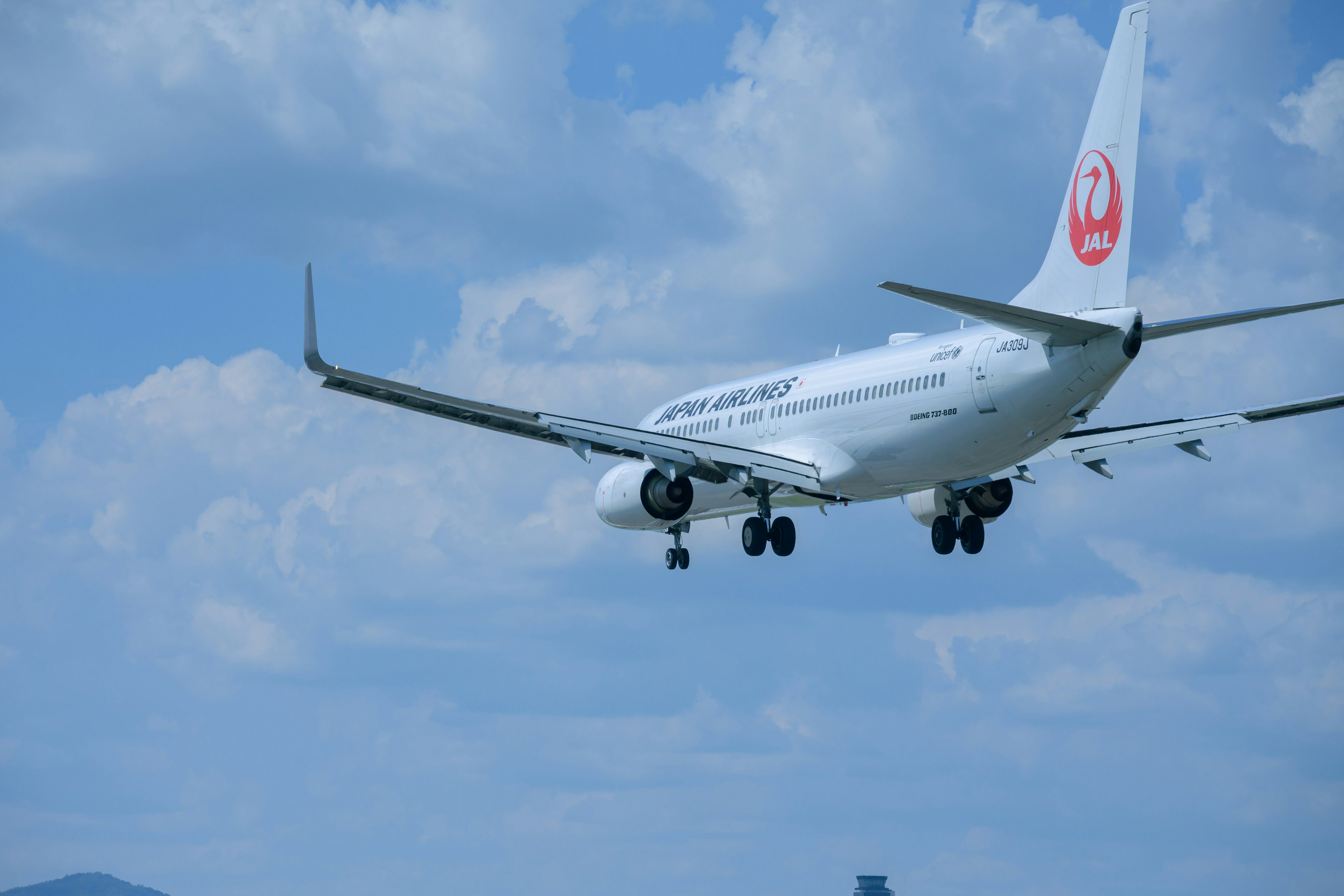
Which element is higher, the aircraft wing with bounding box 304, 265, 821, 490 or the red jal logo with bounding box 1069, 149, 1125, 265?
the red jal logo with bounding box 1069, 149, 1125, 265

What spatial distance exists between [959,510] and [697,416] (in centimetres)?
923

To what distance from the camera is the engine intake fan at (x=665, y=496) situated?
43562 millimetres

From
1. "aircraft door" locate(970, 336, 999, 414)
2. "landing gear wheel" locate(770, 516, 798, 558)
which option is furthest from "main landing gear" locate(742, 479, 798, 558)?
"aircraft door" locate(970, 336, 999, 414)

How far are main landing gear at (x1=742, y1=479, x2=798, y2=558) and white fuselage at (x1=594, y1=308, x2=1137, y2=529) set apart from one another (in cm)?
70

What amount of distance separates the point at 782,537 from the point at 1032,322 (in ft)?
40.7

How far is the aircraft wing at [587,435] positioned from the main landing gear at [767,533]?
39.9 inches

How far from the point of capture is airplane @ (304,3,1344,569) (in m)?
34.8

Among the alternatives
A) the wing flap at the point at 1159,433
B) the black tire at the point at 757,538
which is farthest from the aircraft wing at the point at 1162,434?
the black tire at the point at 757,538

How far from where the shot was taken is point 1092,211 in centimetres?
A: 3616

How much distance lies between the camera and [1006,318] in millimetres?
33562

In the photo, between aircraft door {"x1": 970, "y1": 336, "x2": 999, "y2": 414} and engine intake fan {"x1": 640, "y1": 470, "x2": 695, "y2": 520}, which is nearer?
aircraft door {"x1": 970, "y1": 336, "x2": 999, "y2": 414}

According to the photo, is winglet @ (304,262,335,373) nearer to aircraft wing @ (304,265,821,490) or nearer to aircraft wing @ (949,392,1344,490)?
aircraft wing @ (304,265,821,490)

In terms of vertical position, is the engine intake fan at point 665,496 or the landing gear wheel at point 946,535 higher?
the engine intake fan at point 665,496

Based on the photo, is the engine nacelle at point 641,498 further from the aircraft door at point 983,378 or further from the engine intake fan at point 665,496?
the aircraft door at point 983,378
